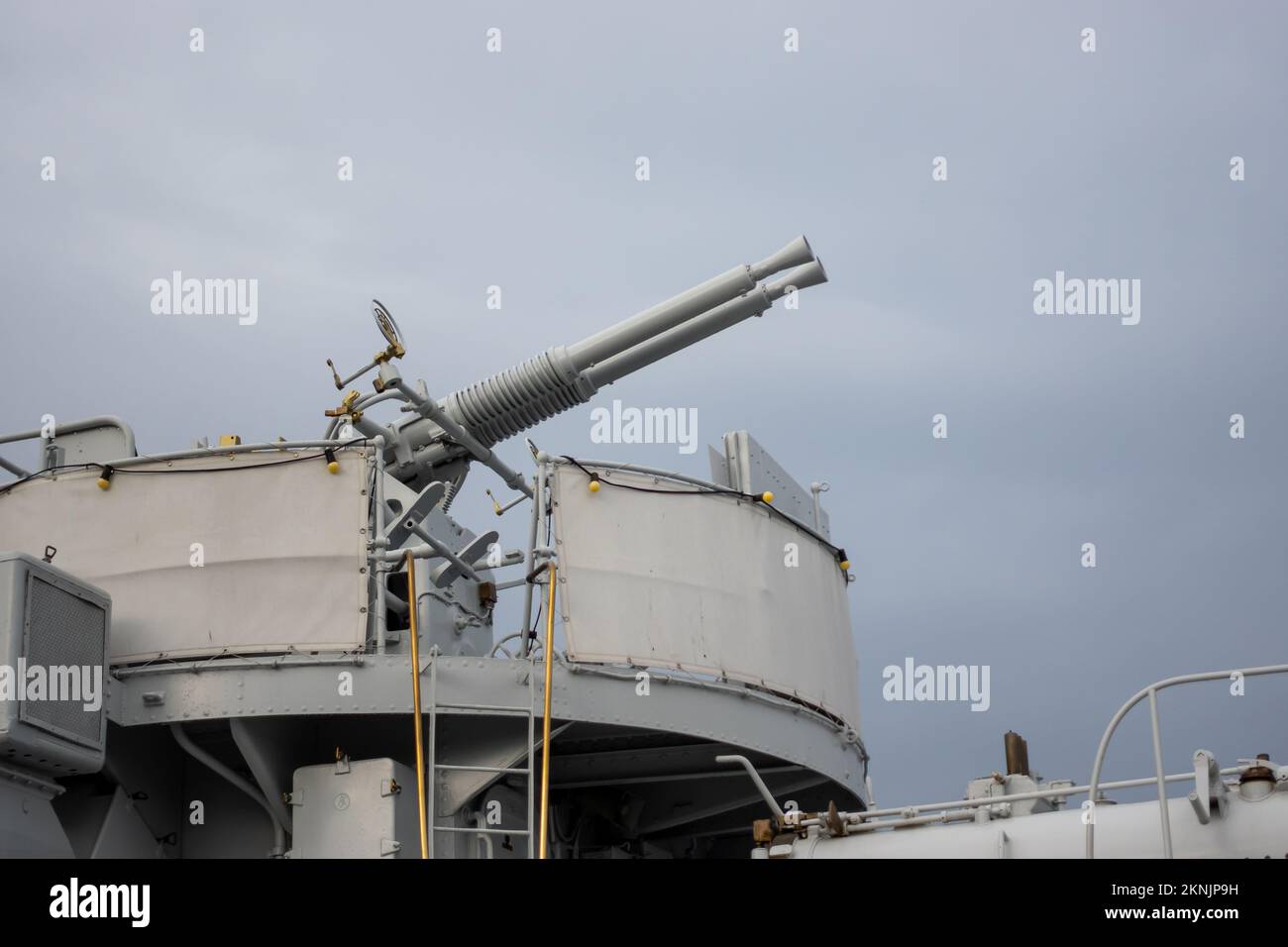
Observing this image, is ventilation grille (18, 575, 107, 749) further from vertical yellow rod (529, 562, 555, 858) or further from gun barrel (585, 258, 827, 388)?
gun barrel (585, 258, 827, 388)

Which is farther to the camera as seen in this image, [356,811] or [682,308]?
[682,308]

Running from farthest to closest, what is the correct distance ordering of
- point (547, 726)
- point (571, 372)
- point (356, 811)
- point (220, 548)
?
point (571, 372) → point (220, 548) → point (356, 811) → point (547, 726)

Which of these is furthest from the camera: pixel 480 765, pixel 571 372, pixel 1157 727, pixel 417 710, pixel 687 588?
pixel 571 372

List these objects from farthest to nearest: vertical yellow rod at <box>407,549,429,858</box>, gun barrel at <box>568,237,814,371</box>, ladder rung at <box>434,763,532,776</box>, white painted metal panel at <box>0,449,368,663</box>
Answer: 1. gun barrel at <box>568,237,814,371</box>
2. white painted metal panel at <box>0,449,368,663</box>
3. ladder rung at <box>434,763,532,776</box>
4. vertical yellow rod at <box>407,549,429,858</box>

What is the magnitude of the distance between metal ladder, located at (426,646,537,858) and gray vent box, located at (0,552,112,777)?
2531 millimetres

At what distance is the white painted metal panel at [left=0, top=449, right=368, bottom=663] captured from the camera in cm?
1478

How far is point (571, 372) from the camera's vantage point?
17484 mm

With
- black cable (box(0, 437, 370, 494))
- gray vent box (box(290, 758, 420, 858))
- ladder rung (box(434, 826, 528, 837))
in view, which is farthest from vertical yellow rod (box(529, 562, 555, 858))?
black cable (box(0, 437, 370, 494))

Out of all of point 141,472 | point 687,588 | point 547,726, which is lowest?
point 547,726

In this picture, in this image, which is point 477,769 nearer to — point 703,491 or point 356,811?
point 356,811

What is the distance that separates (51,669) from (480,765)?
3.37 m

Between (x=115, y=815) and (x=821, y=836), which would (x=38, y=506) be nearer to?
(x=115, y=815)

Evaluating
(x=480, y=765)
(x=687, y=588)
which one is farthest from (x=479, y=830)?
(x=687, y=588)
